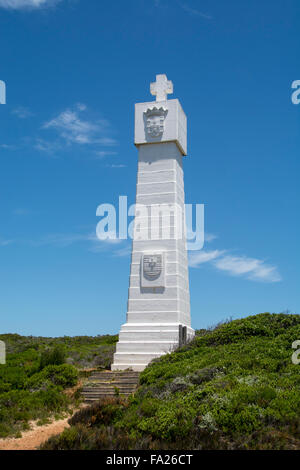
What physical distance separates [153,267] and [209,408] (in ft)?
28.0

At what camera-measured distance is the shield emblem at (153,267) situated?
17.0 metres

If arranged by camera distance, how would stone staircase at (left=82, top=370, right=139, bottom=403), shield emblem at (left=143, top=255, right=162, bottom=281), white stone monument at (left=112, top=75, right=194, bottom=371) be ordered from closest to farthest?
1. stone staircase at (left=82, top=370, right=139, bottom=403)
2. white stone monument at (left=112, top=75, right=194, bottom=371)
3. shield emblem at (left=143, top=255, right=162, bottom=281)

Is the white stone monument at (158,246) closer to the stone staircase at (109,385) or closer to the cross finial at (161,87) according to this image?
the cross finial at (161,87)

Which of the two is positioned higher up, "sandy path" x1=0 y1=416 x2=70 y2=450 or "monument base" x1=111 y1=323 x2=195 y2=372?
"monument base" x1=111 y1=323 x2=195 y2=372

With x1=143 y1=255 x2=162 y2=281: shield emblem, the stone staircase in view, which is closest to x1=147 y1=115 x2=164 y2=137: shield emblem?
x1=143 y1=255 x2=162 y2=281: shield emblem

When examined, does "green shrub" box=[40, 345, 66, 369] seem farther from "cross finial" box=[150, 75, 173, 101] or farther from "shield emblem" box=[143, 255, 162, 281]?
"cross finial" box=[150, 75, 173, 101]

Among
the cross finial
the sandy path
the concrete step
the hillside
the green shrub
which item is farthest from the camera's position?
the cross finial

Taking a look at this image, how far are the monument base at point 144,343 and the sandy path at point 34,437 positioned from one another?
481 centimetres

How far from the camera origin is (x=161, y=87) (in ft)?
63.8

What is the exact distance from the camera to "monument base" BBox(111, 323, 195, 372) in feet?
52.4

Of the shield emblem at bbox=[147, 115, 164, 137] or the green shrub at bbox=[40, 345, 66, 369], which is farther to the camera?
the shield emblem at bbox=[147, 115, 164, 137]

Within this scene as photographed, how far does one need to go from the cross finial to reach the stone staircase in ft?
37.8

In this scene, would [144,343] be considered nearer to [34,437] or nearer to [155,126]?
[34,437]
